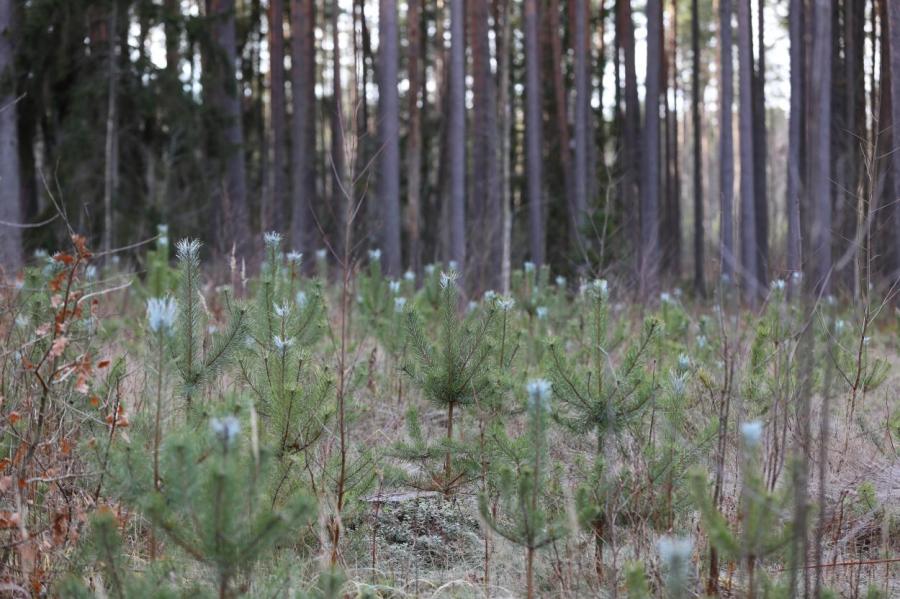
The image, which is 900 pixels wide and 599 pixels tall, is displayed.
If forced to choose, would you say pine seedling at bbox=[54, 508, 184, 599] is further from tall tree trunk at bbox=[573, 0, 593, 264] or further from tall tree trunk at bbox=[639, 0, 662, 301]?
tall tree trunk at bbox=[573, 0, 593, 264]

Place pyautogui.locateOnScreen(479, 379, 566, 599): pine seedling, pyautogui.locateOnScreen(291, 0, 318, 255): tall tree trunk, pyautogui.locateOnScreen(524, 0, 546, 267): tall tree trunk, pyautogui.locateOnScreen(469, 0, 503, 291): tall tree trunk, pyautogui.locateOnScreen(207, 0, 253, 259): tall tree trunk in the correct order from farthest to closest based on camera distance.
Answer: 1. pyautogui.locateOnScreen(524, 0, 546, 267): tall tree trunk
2. pyautogui.locateOnScreen(291, 0, 318, 255): tall tree trunk
3. pyautogui.locateOnScreen(469, 0, 503, 291): tall tree trunk
4. pyautogui.locateOnScreen(207, 0, 253, 259): tall tree trunk
5. pyautogui.locateOnScreen(479, 379, 566, 599): pine seedling

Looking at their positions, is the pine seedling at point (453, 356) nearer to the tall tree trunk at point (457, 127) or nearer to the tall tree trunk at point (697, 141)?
the tall tree trunk at point (457, 127)

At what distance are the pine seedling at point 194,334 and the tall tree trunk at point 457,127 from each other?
8929 millimetres

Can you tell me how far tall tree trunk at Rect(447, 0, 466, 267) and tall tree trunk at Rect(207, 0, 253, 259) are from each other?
297 centimetres

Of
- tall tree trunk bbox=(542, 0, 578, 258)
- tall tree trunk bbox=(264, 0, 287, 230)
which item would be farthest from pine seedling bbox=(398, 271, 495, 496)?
tall tree trunk bbox=(542, 0, 578, 258)

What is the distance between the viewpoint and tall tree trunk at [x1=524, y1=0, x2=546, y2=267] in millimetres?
14828

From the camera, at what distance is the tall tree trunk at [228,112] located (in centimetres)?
1249

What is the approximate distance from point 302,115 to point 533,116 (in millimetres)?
4271

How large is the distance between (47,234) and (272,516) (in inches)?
430

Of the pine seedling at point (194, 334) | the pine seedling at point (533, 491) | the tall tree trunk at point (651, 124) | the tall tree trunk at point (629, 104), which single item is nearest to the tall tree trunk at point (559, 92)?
the tall tree trunk at point (629, 104)

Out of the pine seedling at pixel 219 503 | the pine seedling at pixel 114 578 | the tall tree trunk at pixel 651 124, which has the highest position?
the tall tree trunk at pixel 651 124

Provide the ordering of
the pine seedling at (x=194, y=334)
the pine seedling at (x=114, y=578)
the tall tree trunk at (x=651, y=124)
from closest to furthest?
the pine seedling at (x=114, y=578), the pine seedling at (x=194, y=334), the tall tree trunk at (x=651, y=124)

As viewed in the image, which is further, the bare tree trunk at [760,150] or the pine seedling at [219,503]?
the bare tree trunk at [760,150]

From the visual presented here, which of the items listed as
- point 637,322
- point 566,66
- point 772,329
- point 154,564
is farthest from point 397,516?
point 566,66
